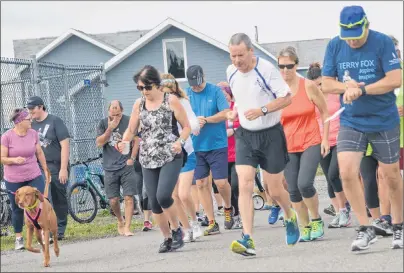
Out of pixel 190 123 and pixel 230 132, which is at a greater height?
pixel 190 123

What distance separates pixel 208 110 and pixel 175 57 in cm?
3135

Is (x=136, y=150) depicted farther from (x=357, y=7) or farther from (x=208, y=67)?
(x=208, y=67)

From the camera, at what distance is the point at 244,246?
9.27 meters

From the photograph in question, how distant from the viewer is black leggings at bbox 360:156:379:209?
10.8 metres

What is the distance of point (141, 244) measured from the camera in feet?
40.1

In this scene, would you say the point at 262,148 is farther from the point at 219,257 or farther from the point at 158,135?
the point at 158,135

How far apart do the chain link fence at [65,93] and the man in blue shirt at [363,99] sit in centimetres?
682

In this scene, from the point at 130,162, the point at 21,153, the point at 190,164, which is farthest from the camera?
the point at 130,162

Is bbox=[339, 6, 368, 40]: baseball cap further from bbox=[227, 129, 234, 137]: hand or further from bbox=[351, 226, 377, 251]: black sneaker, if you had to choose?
bbox=[227, 129, 234, 137]: hand

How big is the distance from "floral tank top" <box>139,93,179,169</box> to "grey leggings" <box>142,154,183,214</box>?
0.07 meters

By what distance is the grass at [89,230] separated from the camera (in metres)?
13.7

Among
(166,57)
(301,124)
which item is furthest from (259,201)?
(166,57)

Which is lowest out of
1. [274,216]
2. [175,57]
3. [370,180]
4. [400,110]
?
[274,216]

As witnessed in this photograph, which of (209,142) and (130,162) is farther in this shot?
(130,162)
